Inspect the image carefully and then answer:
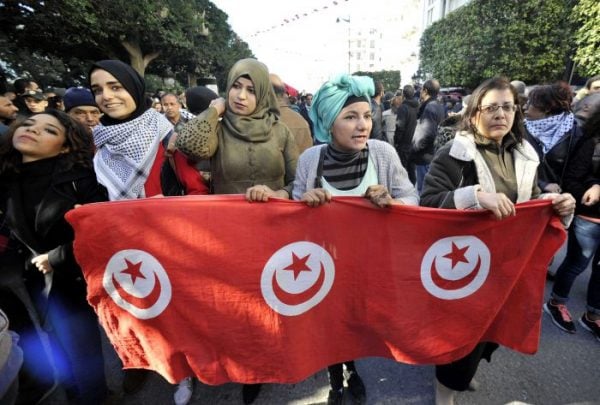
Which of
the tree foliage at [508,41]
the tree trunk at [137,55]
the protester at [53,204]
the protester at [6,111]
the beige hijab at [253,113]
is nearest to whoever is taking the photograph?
the protester at [53,204]

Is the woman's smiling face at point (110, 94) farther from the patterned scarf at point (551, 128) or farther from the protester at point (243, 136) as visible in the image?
the patterned scarf at point (551, 128)

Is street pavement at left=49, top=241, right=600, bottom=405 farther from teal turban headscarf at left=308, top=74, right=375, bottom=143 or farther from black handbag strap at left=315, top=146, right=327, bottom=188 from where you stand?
teal turban headscarf at left=308, top=74, right=375, bottom=143

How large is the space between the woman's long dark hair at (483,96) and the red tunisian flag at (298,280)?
496mm

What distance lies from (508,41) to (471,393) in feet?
60.9

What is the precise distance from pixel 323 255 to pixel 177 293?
0.77 metres

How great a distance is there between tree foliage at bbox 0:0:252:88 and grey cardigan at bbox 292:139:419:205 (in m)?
16.0

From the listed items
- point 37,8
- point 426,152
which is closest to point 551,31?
point 426,152

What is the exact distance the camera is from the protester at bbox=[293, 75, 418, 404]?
1.67 meters

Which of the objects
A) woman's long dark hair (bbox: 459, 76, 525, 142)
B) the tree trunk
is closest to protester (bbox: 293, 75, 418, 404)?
woman's long dark hair (bbox: 459, 76, 525, 142)

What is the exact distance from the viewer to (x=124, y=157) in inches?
72.9

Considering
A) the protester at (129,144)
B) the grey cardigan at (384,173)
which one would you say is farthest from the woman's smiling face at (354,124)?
the protester at (129,144)

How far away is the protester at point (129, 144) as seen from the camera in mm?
1799

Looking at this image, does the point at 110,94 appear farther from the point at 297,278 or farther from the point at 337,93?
the point at 297,278

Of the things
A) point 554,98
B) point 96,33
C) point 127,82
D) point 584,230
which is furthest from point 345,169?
point 96,33
